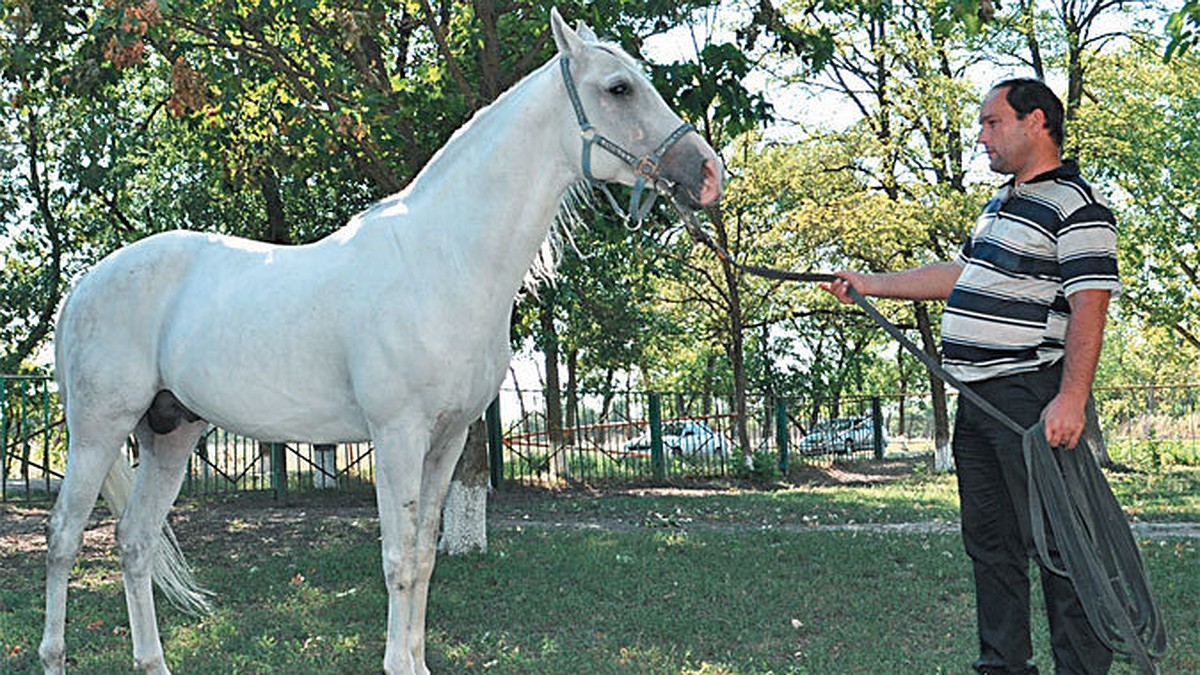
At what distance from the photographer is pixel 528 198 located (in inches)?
155

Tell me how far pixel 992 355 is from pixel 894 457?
2517 centimetres

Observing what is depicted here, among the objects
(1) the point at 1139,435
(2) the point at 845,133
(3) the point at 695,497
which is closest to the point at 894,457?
(1) the point at 1139,435

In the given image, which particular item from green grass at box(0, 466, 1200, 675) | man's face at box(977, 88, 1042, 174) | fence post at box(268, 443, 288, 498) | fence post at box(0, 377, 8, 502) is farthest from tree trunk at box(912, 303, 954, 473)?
man's face at box(977, 88, 1042, 174)

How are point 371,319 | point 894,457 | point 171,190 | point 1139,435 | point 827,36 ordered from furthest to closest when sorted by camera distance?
point 894,457 → point 1139,435 → point 171,190 → point 827,36 → point 371,319

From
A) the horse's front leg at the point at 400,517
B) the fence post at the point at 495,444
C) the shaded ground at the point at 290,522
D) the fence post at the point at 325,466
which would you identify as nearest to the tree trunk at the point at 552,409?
the shaded ground at the point at 290,522

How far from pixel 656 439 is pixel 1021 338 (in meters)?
15.1

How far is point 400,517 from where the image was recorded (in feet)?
12.4

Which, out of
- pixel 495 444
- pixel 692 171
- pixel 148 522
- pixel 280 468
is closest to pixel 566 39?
pixel 692 171

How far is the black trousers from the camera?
348 centimetres

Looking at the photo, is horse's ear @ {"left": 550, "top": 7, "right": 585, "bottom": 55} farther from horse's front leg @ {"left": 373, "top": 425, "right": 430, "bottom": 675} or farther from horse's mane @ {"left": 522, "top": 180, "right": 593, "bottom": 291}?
horse's front leg @ {"left": 373, "top": 425, "right": 430, "bottom": 675}

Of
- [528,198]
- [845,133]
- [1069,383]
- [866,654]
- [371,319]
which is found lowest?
[866,654]

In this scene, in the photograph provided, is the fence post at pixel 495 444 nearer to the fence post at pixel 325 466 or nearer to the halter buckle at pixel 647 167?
the fence post at pixel 325 466

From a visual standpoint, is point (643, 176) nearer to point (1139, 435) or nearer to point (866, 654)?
point (866, 654)

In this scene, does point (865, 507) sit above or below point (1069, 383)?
below
